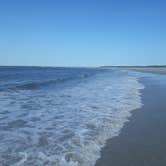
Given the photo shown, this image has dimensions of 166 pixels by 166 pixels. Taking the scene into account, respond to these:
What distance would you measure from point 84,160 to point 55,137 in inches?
65.6

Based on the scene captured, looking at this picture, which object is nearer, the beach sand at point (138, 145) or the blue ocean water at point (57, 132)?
the beach sand at point (138, 145)

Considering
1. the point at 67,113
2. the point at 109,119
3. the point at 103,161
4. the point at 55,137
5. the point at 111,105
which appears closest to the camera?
the point at 103,161

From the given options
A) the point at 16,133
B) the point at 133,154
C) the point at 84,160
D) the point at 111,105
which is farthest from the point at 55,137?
the point at 111,105

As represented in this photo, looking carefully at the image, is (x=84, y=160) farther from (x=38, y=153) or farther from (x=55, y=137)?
(x=55, y=137)

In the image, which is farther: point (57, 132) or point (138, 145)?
point (57, 132)

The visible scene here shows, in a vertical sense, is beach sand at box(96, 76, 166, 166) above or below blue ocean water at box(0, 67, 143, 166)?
above

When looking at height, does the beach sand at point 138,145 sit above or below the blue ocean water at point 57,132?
above

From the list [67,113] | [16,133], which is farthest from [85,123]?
[16,133]

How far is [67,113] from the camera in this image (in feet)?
30.9

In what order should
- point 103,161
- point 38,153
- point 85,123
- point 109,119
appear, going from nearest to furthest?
point 103,161 < point 38,153 < point 85,123 < point 109,119

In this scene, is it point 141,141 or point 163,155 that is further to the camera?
point 141,141

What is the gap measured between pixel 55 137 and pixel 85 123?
5.88ft

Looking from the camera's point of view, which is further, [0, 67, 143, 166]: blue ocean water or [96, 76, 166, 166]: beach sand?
[0, 67, 143, 166]: blue ocean water

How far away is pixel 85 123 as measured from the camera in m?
7.89
